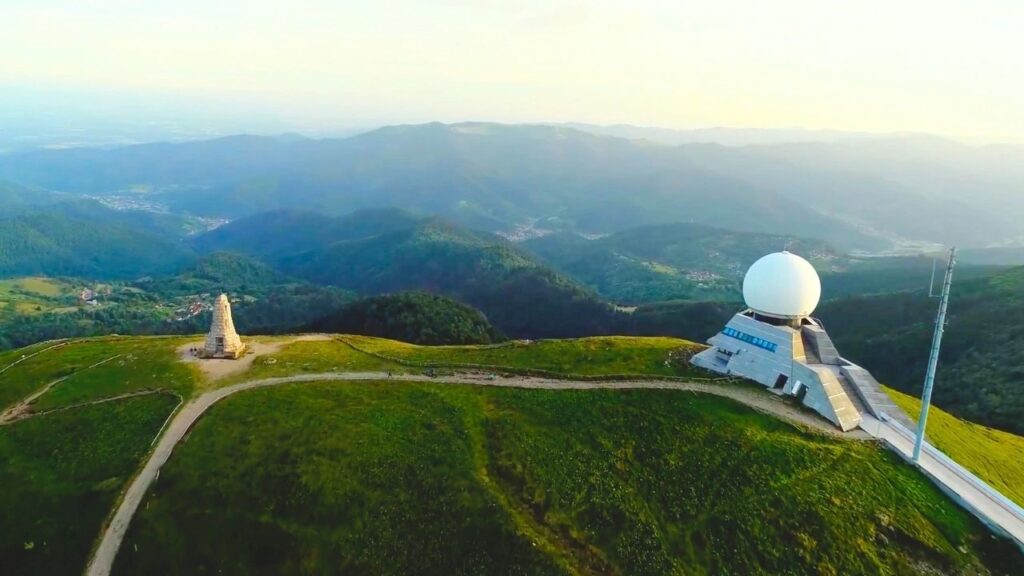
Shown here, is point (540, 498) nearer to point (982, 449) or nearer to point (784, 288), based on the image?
point (784, 288)

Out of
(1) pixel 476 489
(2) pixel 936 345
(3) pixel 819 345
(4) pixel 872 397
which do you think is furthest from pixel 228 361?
(4) pixel 872 397

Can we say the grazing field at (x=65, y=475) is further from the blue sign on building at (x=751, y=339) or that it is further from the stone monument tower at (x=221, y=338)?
the blue sign on building at (x=751, y=339)

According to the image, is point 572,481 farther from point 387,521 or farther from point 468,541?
point 387,521

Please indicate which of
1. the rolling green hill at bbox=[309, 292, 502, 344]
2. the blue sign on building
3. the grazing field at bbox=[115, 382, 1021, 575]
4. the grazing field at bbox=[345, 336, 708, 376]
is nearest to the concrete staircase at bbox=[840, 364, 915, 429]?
the grazing field at bbox=[115, 382, 1021, 575]

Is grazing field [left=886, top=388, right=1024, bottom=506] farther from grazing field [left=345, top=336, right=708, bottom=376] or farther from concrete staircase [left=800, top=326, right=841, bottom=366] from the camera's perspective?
grazing field [left=345, top=336, right=708, bottom=376]

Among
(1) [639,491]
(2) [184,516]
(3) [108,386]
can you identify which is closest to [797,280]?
(1) [639,491]

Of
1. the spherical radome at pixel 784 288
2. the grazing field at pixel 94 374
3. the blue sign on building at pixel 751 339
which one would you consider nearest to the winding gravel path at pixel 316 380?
the grazing field at pixel 94 374

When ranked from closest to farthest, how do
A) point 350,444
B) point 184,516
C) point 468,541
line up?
point 468,541 < point 184,516 < point 350,444
